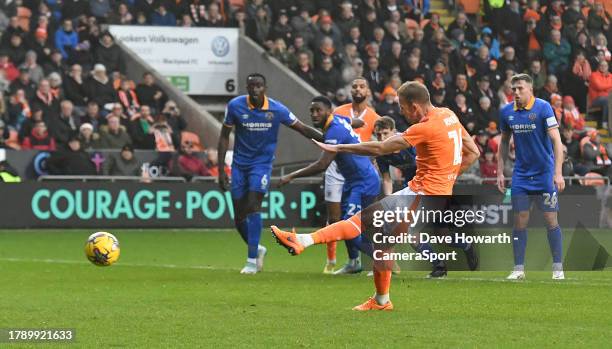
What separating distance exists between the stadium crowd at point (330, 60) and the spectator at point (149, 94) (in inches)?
1.1

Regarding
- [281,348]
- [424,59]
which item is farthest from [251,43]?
[281,348]

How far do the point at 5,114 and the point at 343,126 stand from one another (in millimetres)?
12423

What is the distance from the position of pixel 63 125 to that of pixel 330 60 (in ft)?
22.4

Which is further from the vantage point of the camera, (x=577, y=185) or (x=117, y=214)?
(x=577, y=185)

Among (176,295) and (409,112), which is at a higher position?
(409,112)

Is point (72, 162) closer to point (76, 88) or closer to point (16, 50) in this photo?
point (76, 88)

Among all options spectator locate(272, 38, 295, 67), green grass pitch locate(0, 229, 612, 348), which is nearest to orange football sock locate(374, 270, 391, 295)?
green grass pitch locate(0, 229, 612, 348)

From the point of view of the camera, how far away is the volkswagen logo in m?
31.8

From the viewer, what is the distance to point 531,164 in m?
15.0

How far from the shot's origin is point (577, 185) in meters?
27.1

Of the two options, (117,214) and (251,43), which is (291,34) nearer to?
(251,43)

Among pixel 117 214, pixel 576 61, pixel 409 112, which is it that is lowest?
pixel 117 214

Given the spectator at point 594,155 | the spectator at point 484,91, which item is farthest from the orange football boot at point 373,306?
the spectator at point 484,91

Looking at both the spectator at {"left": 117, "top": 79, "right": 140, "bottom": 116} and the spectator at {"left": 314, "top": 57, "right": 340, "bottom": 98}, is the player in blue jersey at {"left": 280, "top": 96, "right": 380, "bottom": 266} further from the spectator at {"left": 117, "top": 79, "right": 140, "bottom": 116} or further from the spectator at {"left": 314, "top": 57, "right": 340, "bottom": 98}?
the spectator at {"left": 314, "top": 57, "right": 340, "bottom": 98}
